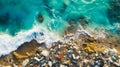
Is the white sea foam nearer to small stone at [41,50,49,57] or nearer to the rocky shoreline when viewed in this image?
the rocky shoreline

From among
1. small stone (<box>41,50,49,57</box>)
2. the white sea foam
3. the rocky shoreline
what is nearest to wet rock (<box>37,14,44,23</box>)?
the white sea foam

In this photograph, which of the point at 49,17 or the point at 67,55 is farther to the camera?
the point at 49,17

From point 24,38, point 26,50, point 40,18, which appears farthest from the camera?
point 40,18

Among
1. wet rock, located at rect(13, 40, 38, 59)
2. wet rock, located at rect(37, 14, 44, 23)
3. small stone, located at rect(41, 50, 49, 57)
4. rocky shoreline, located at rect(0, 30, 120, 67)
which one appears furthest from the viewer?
wet rock, located at rect(37, 14, 44, 23)

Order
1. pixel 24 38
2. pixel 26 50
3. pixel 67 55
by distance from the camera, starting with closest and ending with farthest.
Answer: pixel 67 55, pixel 26 50, pixel 24 38

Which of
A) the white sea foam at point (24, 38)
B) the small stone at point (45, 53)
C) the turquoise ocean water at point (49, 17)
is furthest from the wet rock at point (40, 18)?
the small stone at point (45, 53)

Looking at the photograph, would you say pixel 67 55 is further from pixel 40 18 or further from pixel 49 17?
pixel 40 18

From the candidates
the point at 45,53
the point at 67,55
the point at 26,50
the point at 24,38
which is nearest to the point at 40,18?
the point at 24,38

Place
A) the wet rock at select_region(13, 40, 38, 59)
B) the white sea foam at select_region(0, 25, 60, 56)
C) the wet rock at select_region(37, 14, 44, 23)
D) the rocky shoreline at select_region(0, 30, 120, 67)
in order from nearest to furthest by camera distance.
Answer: the rocky shoreline at select_region(0, 30, 120, 67), the wet rock at select_region(13, 40, 38, 59), the white sea foam at select_region(0, 25, 60, 56), the wet rock at select_region(37, 14, 44, 23)
